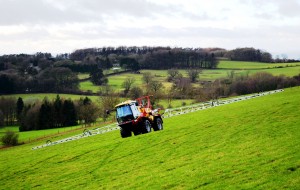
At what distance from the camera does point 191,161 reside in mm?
22469

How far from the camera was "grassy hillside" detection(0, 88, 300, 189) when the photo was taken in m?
17.7

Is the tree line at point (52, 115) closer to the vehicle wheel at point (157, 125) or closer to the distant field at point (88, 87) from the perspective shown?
the distant field at point (88, 87)

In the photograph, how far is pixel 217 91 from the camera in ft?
368

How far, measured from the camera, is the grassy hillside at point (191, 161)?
1769 centimetres

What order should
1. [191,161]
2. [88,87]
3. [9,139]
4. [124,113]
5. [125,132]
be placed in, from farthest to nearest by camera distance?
1. [88,87]
2. [9,139]
3. [125,132]
4. [124,113]
5. [191,161]

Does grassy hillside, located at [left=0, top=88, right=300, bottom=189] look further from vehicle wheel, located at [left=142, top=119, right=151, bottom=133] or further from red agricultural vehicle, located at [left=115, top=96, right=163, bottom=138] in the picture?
vehicle wheel, located at [left=142, top=119, right=151, bottom=133]

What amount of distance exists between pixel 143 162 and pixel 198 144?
14.0 ft

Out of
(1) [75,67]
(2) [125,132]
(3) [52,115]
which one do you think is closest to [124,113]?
(2) [125,132]

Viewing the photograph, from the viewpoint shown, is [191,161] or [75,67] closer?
[191,161]

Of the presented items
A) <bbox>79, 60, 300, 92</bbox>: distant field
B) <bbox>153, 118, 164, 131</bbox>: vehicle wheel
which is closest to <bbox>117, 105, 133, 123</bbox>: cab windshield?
<bbox>153, 118, 164, 131</bbox>: vehicle wheel

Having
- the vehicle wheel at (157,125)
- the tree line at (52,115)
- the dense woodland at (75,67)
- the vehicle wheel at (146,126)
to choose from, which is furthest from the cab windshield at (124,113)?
the dense woodland at (75,67)

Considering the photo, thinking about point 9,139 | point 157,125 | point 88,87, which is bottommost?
point 9,139

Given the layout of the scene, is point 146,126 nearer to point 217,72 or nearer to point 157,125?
point 157,125

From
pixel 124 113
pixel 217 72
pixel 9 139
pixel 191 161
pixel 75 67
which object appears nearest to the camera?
pixel 191 161
